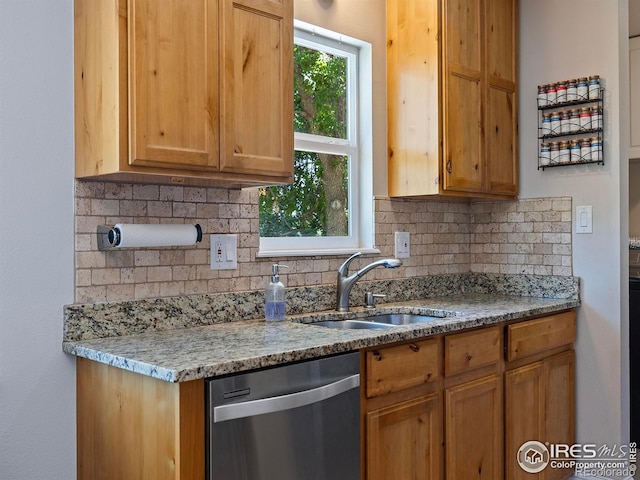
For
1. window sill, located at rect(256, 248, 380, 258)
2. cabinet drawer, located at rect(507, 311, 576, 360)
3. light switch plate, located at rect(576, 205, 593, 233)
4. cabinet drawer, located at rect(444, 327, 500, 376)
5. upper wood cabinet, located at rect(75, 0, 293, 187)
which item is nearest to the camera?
upper wood cabinet, located at rect(75, 0, 293, 187)

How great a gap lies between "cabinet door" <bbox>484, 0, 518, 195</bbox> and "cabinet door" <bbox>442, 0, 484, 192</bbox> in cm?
8

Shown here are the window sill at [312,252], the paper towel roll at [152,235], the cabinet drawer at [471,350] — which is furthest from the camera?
the window sill at [312,252]

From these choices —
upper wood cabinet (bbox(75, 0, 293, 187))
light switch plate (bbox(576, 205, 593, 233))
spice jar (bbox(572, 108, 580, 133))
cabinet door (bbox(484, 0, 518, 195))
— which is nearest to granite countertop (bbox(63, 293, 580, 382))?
upper wood cabinet (bbox(75, 0, 293, 187))

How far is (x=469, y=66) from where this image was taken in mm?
2910

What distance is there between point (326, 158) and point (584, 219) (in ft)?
4.22

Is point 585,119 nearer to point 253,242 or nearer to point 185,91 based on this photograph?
point 253,242

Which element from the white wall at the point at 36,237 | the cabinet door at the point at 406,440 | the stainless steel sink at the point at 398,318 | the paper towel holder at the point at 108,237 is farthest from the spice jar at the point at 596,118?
the white wall at the point at 36,237

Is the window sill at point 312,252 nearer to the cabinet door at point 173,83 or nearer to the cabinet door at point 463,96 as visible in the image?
the cabinet door at point 463,96

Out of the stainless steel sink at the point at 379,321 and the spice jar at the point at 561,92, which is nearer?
the stainless steel sink at the point at 379,321

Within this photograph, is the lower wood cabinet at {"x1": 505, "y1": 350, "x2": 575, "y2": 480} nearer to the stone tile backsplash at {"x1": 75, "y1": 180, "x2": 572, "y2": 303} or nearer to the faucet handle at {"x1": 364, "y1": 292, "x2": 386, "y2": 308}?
the stone tile backsplash at {"x1": 75, "y1": 180, "x2": 572, "y2": 303}

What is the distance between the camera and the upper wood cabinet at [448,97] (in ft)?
9.15

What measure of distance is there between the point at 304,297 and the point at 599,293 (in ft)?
4.76

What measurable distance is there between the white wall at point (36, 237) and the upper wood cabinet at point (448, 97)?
1.53m

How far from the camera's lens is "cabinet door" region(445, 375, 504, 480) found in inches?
90.4
